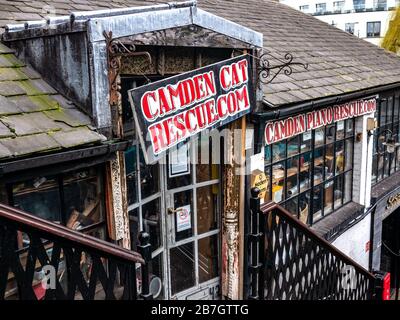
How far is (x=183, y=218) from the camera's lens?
5680mm

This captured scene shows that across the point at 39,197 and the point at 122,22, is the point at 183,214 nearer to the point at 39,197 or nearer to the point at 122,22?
the point at 39,197

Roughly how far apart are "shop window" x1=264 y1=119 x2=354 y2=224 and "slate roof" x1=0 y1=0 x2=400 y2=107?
0.86 m

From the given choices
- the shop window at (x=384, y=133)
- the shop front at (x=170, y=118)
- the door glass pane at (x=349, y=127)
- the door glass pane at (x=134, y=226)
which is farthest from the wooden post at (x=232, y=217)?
the shop window at (x=384, y=133)

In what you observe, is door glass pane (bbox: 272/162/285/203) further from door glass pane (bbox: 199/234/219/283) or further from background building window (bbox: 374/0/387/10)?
background building window (bbox: 374/0/387/10)

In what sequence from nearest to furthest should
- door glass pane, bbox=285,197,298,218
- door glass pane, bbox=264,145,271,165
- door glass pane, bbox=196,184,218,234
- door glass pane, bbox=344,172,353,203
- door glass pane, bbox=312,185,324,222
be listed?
door glass pane, bbox=196,184,218,234, door glass pane, bbox=264,145,271,165, door glass pane, bbox=285,197,298,218, door glass pane, bbox=312,185,324,222, door glass pane, bbox=344,172,353,203

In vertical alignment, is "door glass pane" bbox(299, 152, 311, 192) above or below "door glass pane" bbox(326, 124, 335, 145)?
below

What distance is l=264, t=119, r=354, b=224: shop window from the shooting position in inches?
279

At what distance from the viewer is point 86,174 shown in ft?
13.9

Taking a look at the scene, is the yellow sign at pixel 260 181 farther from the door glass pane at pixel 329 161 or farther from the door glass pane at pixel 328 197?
the door glass pane at pixel 328 197

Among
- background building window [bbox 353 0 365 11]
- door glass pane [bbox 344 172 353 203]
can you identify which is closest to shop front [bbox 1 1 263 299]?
door glass pane [bbox 344 172 353 203]

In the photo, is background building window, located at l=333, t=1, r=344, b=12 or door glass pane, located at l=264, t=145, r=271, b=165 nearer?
door glass pane, located at l=264, t=145, r=271, b=165

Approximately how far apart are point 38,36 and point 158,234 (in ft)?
8.80
